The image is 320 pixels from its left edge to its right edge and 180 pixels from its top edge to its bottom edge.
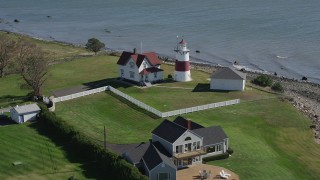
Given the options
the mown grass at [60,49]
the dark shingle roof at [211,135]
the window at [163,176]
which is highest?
the mown grass at [60,49]

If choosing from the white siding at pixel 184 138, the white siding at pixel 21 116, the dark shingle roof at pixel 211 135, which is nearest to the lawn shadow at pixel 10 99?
the white siding at pixel 21 116

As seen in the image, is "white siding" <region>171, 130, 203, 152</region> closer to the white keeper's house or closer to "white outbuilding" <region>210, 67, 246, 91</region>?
"white outbuilding" <region>210, 67, 246, 91</region>

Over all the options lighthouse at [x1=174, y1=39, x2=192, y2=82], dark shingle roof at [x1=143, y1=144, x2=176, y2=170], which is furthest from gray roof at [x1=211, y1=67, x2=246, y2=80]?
dark shingle roof at [x1=143, y1=144, x2=176, y2=170]

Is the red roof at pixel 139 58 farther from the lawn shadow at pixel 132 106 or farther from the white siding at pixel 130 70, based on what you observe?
the lawn shadow at pixel 132 106

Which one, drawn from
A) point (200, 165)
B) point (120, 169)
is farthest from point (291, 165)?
point (120, 169)

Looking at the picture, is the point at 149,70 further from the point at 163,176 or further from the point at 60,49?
the point at 60,49

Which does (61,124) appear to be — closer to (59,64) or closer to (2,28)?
(59,64)
